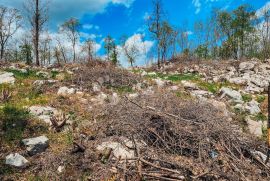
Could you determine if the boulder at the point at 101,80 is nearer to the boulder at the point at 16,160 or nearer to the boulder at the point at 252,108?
the boulder at the point at 252,108

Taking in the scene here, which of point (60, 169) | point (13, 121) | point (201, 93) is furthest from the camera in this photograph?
point (201, 93)

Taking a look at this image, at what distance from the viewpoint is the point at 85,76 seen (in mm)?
11555

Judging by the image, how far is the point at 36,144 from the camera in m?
5.72

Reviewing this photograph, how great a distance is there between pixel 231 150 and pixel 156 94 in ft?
7.99

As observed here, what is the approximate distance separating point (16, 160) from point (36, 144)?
578 mm

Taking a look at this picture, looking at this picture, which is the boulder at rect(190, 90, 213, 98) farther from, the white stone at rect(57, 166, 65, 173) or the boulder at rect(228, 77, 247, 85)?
the white stone at rect(57, 166, 65, 173)

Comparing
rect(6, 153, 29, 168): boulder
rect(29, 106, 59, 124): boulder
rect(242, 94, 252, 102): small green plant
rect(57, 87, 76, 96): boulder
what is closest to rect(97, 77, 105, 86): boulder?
rect(57, 87, 76, 96): boulder

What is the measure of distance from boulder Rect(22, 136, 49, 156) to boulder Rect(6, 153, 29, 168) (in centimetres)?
35

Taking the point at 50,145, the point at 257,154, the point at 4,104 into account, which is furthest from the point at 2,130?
the point at 257,154

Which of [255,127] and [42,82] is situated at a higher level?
[42,82]

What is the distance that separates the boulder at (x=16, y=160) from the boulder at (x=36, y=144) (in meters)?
0.35

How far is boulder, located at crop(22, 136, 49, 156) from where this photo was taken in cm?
564

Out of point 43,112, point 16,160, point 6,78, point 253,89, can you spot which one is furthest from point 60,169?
point 253,89

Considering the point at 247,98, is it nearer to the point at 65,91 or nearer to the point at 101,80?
the point at 101,80
